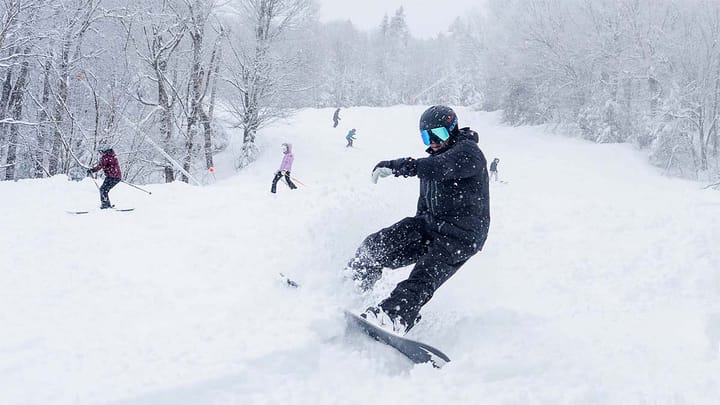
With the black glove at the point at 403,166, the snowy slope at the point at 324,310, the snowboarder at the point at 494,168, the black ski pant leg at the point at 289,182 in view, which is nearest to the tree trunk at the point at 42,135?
the black ski pant leg at the point at 289,182

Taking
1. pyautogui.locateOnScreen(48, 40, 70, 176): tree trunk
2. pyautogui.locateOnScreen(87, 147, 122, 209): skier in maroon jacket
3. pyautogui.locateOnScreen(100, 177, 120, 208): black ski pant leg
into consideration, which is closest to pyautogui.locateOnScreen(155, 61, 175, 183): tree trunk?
pyautogui.locateOnScreen(48, 40, 70, 176): tree trunk

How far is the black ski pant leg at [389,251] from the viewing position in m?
3.80

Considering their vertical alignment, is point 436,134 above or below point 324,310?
above

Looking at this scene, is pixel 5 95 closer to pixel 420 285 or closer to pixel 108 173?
pixel 108 173

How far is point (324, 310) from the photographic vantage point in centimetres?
342

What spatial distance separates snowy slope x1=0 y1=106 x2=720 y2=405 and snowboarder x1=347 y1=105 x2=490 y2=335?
0.29 m

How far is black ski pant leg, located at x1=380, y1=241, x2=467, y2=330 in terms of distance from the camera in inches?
130

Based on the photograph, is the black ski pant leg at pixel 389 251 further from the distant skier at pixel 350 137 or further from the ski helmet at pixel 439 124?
the distant skier at pixel 350 137

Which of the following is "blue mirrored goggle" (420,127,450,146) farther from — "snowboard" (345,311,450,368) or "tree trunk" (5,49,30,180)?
"tree trunk" (5,49,30,180)

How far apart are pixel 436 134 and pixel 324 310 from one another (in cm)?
155

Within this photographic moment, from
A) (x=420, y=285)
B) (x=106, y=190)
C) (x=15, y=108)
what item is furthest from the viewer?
(x=15, y=108)

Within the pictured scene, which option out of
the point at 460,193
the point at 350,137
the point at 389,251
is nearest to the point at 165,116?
the point at 350,137

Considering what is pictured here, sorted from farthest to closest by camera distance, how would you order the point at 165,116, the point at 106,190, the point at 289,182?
the point at 165,116
the point at 289,182
the point at 106,190

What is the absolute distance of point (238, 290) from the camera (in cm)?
374
